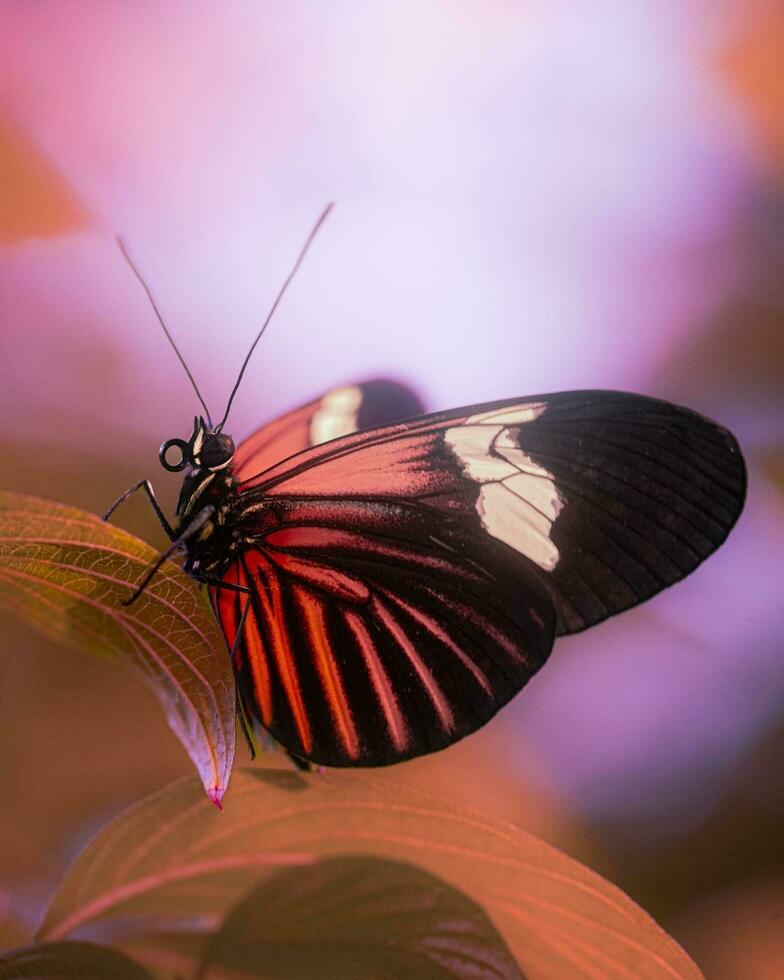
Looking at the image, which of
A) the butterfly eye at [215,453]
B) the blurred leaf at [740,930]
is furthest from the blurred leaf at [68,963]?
the blurred leaf at [740,930]

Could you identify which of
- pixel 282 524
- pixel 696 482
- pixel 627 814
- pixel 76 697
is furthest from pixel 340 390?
pixel 627 814

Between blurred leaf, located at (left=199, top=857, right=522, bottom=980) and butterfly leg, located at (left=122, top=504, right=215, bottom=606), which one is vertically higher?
butterfly leg, located at (left=122, top=504, right=215, bottom=606)

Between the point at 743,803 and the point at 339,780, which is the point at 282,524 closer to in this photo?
the point at 339,780

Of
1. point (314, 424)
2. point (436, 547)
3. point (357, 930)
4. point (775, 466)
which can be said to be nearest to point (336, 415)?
point (314, 424)

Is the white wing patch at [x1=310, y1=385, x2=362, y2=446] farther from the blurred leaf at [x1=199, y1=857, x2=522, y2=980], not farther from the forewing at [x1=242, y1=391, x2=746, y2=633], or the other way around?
the blurred leaf at [x1=199, y1=857, x2=522, y2=980]

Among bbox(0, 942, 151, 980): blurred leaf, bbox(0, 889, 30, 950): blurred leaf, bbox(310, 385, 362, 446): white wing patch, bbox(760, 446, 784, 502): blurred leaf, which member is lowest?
bbox(760, 446, 784, 502): blurred leaf

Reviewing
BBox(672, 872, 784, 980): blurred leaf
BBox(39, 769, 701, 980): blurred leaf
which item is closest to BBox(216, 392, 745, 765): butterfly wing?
Answer: BBox(39, 769, 701, 980): blurred leaf

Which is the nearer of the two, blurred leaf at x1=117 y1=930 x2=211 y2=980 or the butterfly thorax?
blurred leaf at x1=117 y1=930 x2=211 y2=980
